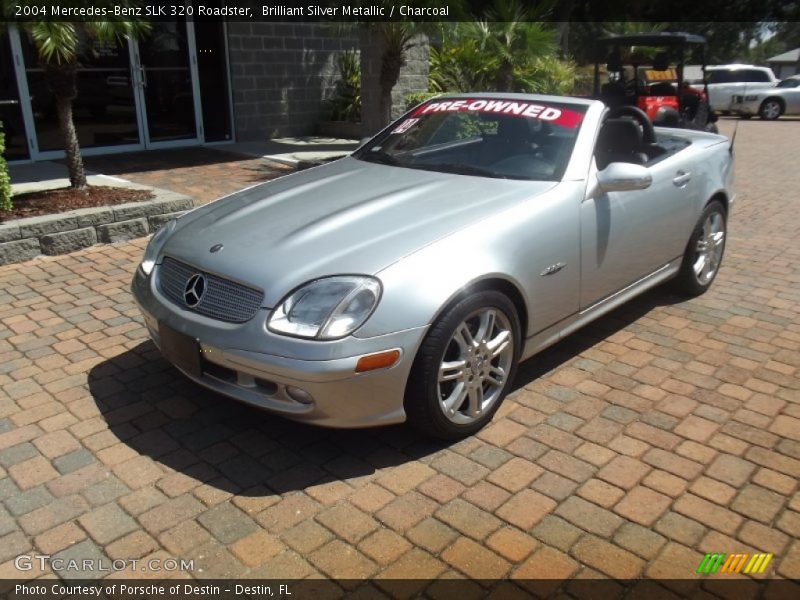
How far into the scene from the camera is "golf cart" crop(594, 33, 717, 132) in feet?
35.2

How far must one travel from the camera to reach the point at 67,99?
6.92 m

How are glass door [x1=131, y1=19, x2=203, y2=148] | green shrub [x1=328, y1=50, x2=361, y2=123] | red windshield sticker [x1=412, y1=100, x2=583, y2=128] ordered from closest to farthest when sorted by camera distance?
red windshield sticker [x1=412, y1=100, x2=583, y2=128] → glass door [x1=131, y1=19, x2=203, y2=148] → green shrub [x1=328, y1=50, x2=361, y2=123]

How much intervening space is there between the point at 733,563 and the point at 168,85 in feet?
36.4

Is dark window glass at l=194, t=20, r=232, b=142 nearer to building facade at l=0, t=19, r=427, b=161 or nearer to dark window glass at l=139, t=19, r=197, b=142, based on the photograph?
building facade at l=0, t=19, r=427, b=161

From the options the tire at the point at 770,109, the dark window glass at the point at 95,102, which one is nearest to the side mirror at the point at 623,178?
the dark window glass at the point at 95,102

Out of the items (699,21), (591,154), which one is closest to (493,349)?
(591,154)

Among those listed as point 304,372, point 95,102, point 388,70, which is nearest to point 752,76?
point 388,70

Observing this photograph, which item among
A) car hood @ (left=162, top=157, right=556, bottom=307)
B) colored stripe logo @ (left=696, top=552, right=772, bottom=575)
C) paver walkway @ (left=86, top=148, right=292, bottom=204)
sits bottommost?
colored stripe logo @ (left=696, top=552, right=772, bottom=575)

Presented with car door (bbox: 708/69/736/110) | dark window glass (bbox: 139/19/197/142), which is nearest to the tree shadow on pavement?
dark window glass (bbox: 139/19/197/142)

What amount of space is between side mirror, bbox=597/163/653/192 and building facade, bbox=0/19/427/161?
7.46 meters

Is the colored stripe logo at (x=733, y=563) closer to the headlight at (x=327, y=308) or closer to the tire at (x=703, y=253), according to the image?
the headlight at (x=327, y=308)

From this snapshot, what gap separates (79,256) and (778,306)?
570cm

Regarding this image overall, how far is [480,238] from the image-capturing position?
336cm

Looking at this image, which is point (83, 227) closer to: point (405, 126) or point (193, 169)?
point (405, 126)
